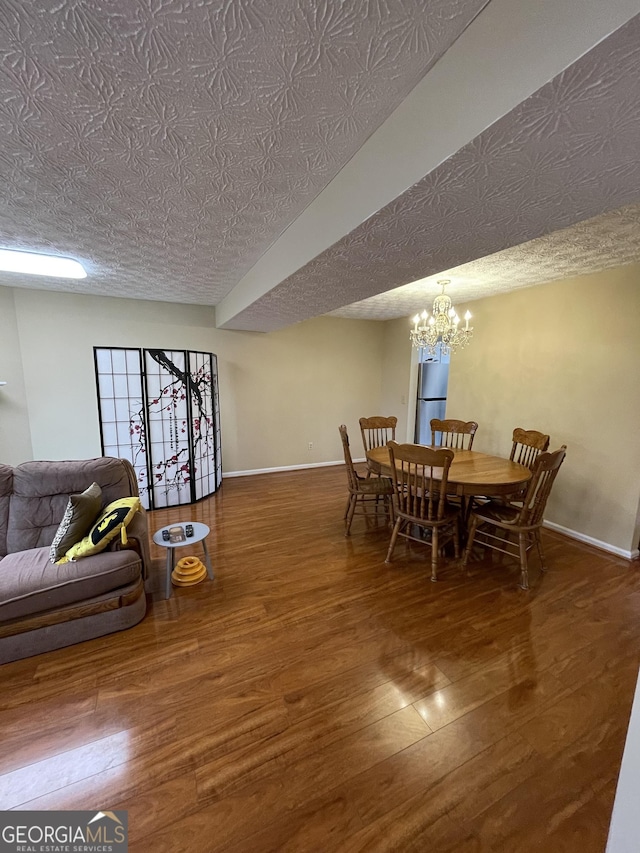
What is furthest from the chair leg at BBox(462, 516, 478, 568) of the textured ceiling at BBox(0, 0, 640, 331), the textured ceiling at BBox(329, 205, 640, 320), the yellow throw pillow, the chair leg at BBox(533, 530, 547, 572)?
the yellow throw pillow

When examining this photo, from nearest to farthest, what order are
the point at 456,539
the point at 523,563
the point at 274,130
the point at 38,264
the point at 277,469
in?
the point at 274,130, the point at 523,563, the point at 38,264, the point at 456,539, the point at 277,469

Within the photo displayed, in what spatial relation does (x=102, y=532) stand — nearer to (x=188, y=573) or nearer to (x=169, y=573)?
(x=169, y=573)

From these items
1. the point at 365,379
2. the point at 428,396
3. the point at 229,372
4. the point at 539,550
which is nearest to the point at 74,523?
the point at 229,372

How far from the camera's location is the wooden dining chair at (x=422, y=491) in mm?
2537

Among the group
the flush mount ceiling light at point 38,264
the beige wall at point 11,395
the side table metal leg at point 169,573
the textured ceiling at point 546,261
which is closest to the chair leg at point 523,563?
the textured ceiling at point 546,261

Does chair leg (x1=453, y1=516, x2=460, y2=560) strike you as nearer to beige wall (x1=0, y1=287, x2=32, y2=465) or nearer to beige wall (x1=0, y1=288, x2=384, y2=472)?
beige wall (x1=0, y1=288, x2=384, y2=472)

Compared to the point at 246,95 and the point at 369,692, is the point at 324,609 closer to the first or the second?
the point at 369,692

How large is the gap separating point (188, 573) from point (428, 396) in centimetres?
460

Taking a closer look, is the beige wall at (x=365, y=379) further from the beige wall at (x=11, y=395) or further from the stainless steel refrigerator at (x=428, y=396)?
the stainless steel refrigerator at (x=428, y=396)

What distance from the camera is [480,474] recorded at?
2.83 metres

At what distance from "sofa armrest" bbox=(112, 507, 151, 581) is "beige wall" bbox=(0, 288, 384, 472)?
Answer: 2.49 metres

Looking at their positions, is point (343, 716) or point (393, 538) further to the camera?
point (393, 538)

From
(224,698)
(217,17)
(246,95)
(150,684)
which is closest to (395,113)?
(246,95)

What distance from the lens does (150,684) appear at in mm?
1729
